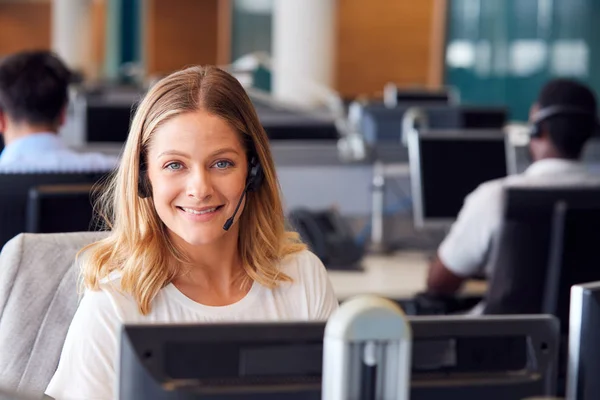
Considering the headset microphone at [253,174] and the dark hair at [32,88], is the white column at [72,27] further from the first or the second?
the headset microphone at [253,174]

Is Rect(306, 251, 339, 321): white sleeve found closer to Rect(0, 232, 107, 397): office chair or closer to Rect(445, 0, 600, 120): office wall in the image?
Rect(0, 232, 107, 397): office chair

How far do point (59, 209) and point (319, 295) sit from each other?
1039 millimetres

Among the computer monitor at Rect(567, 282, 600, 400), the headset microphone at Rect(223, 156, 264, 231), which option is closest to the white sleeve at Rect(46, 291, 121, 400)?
the headset microphone at Rect(223, 156, 264, 231)

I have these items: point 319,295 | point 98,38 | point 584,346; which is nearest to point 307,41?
point 319,295

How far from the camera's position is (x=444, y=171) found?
400cm

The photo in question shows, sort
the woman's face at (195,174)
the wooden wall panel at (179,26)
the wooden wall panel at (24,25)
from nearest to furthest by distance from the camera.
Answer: the woman's face at (195,174) < the wooden wall panel at (179,26) < the wooden wall panel at (24,25)

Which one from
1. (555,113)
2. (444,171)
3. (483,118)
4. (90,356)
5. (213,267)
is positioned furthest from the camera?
(483,118)

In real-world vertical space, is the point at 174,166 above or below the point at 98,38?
below

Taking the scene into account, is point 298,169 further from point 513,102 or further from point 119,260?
point 513,102

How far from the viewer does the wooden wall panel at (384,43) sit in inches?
440

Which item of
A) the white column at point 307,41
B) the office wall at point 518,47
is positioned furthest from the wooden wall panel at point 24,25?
the white column at point 307,41

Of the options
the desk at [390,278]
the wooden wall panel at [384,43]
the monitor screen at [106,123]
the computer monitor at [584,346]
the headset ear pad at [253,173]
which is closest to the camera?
the computer monitor at [584,346]

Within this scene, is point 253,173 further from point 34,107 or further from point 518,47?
point 518,47

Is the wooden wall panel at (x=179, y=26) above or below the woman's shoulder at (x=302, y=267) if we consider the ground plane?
above
